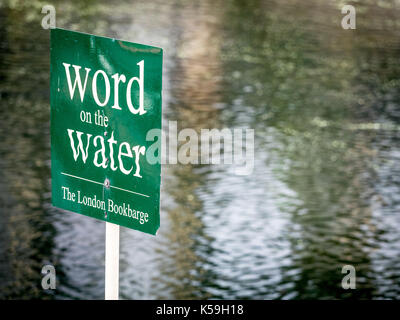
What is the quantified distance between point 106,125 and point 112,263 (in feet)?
2.48

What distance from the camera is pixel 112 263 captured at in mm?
4336

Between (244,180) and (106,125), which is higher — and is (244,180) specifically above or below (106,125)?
below

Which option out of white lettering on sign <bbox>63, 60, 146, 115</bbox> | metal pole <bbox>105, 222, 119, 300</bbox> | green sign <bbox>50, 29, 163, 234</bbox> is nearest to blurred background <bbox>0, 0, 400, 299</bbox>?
metal pole <bbox>105, 222, 119, 300</bbox>

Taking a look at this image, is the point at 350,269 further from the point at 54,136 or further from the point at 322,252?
the point at 54,136

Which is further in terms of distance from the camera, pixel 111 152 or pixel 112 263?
pixel 112 263

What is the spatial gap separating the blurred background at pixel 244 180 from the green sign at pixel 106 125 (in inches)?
136

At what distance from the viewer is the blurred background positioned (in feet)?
26.3

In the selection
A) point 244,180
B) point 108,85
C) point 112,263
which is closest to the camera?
point 108,85

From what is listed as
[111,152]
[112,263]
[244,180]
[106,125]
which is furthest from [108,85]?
[244,180]

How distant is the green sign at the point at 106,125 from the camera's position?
13.1ft

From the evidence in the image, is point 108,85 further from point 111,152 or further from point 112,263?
point 112,263
